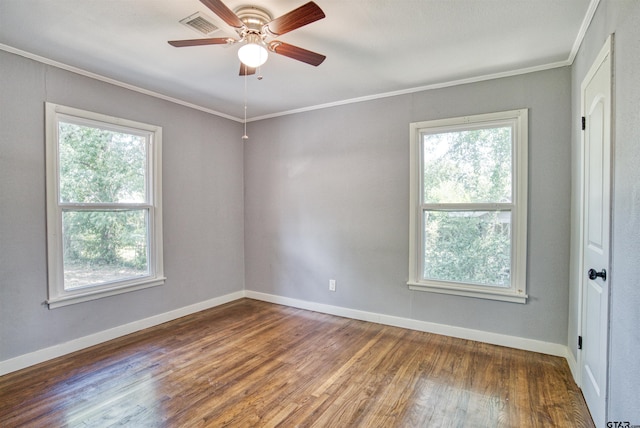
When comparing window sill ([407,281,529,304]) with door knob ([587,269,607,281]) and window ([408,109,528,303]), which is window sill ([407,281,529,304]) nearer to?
window ([408,109,528,303])

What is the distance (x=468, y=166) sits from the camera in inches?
129

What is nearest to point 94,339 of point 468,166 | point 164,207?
point 164,207

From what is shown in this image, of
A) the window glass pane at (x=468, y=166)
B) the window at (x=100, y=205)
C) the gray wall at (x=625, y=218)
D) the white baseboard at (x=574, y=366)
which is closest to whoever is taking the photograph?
the gray wall at (x=625, y=218)

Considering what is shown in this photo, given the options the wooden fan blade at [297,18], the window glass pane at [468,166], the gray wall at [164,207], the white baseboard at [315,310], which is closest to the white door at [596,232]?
the white baseboard at [315,310]

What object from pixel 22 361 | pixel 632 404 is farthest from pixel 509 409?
pixel 22 361

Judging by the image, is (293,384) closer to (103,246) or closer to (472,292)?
(472,292)

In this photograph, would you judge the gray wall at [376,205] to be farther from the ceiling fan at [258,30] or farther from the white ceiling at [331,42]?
the ceiling fan at [258,30]

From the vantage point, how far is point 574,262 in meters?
2.67

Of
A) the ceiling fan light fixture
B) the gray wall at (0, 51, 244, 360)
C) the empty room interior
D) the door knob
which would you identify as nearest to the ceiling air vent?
the empty room interior

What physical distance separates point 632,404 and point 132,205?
13.1ft

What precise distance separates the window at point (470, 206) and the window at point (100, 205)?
290cm

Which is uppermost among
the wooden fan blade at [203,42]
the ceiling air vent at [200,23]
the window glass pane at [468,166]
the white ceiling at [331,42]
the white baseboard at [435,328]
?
the white ceiling at [331,42]

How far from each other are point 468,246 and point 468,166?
2.64ft

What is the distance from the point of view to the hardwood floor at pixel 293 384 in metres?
2.06
